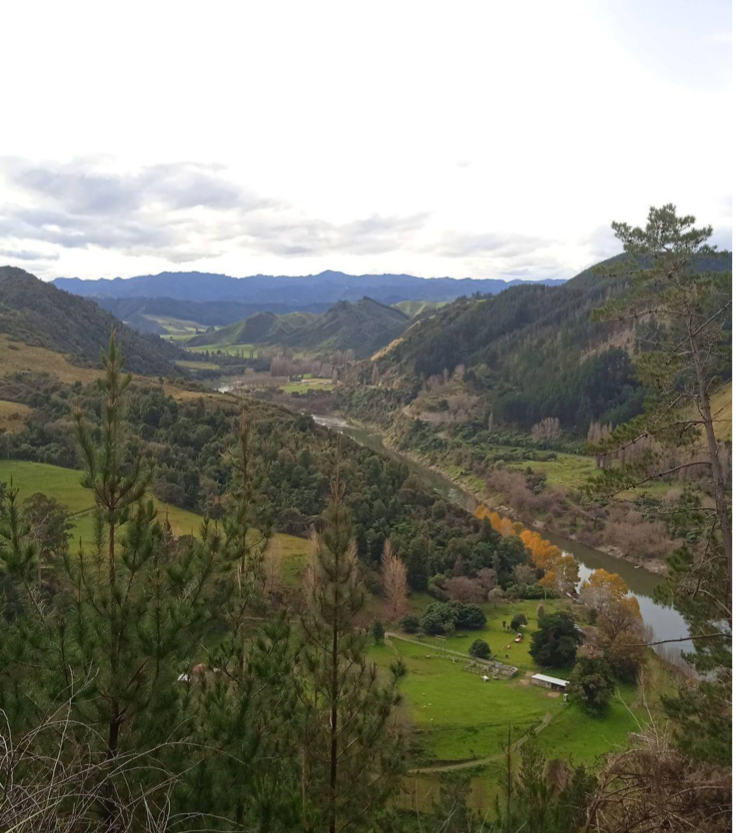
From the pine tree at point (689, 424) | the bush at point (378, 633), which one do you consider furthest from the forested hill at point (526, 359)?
the pine tree at point (689, 424)

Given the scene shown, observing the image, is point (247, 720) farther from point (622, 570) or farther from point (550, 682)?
point (622, 570)

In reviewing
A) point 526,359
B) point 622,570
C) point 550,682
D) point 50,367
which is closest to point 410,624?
point 550,682

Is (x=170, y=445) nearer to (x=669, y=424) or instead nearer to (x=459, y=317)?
(x=669, y=424)

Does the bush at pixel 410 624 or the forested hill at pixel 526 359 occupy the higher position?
the forested hill at pixel 526 359

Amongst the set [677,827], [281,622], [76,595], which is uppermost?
[76,595]

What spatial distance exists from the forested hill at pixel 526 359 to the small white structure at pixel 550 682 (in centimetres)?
5479

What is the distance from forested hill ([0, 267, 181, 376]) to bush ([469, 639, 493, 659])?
57.6 meters

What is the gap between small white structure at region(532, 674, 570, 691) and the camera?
2300 centimetres

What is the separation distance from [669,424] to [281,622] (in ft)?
19.9

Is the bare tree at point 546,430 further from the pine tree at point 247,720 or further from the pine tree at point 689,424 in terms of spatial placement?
the pine tree at point 247,720

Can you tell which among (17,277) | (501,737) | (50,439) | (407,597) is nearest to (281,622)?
(501,737)

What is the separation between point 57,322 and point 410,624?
3085 inches

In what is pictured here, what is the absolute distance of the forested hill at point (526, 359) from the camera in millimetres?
79875

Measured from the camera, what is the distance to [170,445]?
3791 cm
